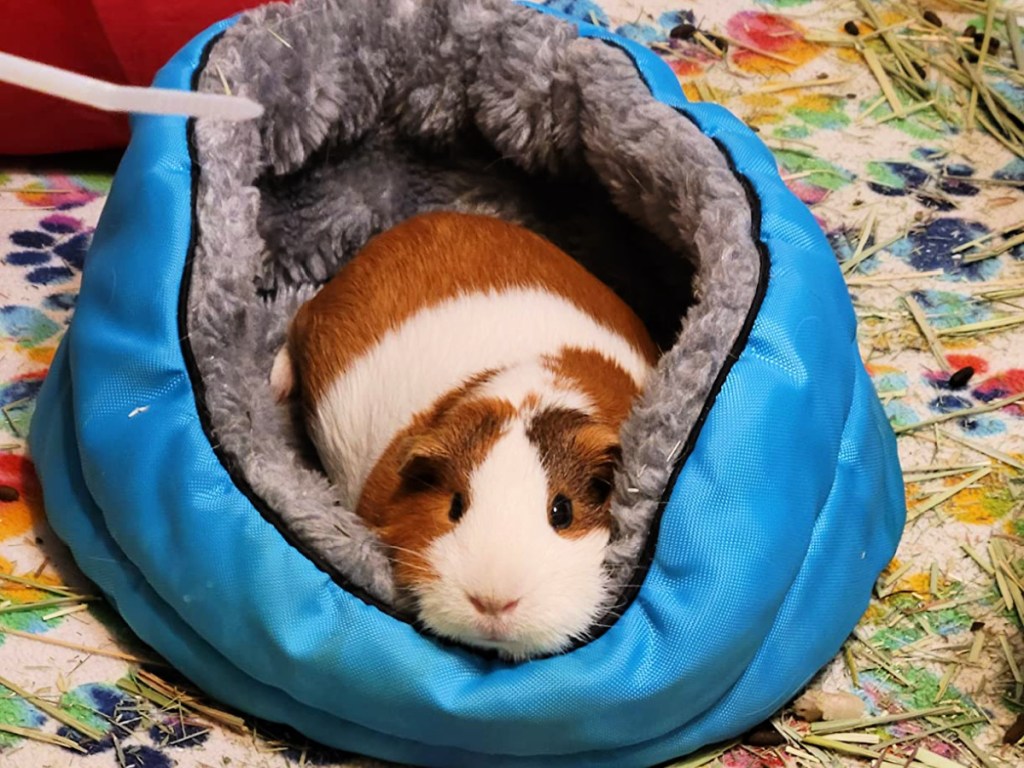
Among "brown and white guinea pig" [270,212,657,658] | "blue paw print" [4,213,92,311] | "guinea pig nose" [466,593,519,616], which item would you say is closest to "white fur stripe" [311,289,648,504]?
"brown and white guinea pig" [270,212,657,658]

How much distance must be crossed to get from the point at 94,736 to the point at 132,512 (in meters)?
0.30

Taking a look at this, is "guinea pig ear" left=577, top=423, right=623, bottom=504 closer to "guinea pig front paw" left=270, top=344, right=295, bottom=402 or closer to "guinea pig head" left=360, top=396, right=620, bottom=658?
"guinea pig head" left=360, top=396, right=620, bottom=658

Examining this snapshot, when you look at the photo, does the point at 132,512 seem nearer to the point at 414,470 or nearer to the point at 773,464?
the point at 414,470

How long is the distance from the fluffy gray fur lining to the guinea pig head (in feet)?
0.15

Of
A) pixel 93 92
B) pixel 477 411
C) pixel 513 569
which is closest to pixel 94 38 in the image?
pixel 477 411

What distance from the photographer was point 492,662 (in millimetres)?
1460

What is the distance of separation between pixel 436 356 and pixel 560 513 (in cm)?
41

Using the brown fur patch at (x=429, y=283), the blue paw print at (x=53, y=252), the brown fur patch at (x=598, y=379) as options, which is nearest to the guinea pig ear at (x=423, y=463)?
the brown fur patch at (x=598, y=379)

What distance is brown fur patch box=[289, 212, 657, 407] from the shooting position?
73.7 inches

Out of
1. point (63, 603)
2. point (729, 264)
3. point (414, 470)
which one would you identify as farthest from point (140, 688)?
point (729, 264)

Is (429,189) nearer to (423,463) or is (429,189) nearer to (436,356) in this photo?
(436,356)

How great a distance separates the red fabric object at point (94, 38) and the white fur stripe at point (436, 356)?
907 millimetres

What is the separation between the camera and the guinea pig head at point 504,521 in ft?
4.49

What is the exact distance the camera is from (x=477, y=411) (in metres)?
1.58
